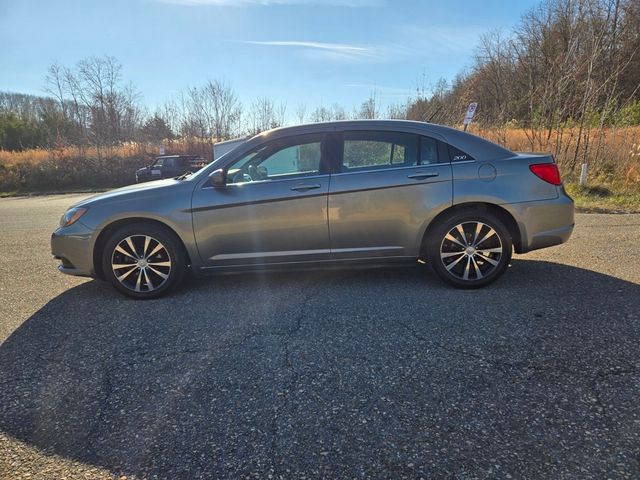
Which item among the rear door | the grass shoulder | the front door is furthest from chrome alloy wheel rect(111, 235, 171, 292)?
the grass shoulder

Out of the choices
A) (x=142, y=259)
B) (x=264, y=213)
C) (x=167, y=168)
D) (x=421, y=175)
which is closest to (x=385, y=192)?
(x=421, y=175)

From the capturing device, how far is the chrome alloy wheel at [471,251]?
13.6 feet

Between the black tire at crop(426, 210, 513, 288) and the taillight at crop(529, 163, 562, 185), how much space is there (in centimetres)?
60

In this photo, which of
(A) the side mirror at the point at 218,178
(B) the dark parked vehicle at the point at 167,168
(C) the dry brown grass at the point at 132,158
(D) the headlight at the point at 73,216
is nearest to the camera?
(A) the side mirror at the point at 218,178

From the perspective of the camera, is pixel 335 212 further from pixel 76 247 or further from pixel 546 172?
pixel 76 247

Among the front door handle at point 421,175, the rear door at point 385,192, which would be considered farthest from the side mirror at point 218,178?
the front door handle at point 421,175

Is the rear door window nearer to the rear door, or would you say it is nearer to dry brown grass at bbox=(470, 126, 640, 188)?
the rear door

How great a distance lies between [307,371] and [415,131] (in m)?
2.68

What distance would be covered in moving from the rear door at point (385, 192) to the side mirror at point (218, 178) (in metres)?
1.06

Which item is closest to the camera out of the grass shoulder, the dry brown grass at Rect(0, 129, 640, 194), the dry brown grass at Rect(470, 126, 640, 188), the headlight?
the headlight

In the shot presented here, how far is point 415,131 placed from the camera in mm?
4250

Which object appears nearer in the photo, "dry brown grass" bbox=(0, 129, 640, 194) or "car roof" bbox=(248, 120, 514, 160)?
"car roof" bbox=(248, 120, 514, 160)

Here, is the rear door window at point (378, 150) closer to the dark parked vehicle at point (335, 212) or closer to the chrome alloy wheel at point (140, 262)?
the dark parked vehicle at point (335, 212)

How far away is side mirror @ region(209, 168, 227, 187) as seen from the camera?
13.5 ft
